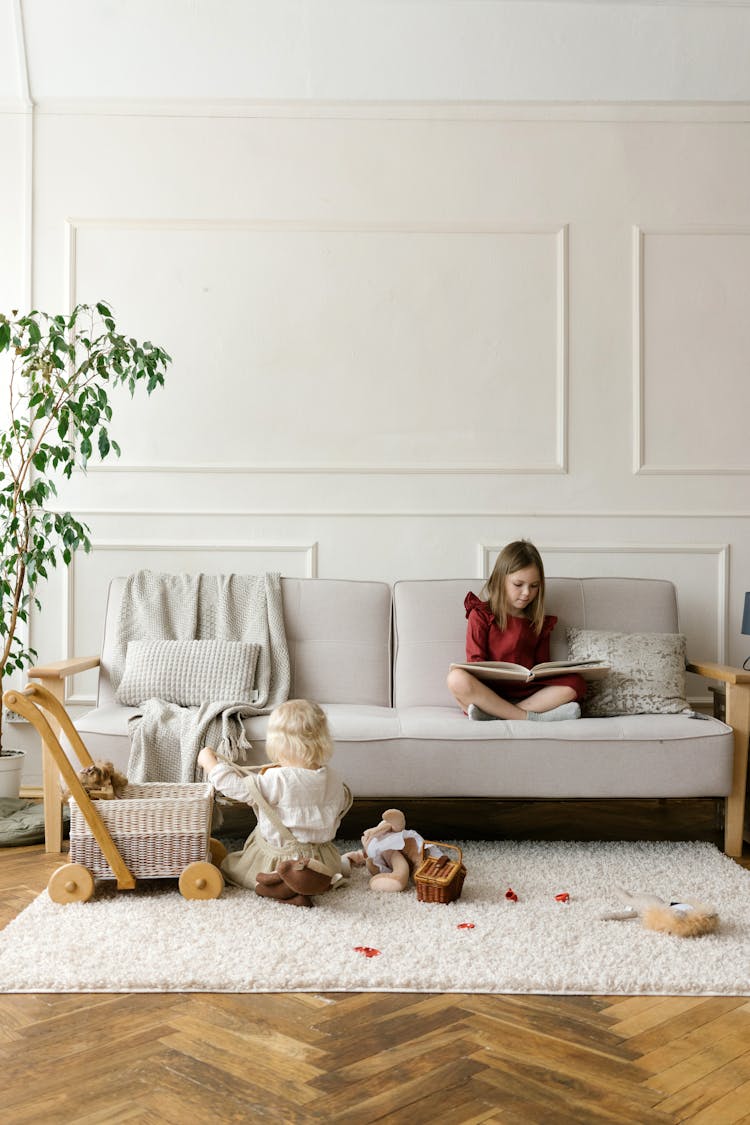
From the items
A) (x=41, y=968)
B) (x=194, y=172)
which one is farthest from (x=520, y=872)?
(x=194, y=172)

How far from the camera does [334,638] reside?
3615 mm

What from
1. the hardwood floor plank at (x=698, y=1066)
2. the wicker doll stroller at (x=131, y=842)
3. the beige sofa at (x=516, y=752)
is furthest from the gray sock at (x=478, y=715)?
the hardwood floor plank at (x=698, y=1066)

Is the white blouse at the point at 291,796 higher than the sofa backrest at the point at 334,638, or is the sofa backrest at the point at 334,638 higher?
the sofa backrest at the point at 334,638

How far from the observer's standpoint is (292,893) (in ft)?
8.34

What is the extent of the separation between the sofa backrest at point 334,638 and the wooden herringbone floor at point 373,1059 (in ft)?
5.31

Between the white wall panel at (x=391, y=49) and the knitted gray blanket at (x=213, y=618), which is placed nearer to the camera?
the knitted gray blanket at (x=213, y=618)

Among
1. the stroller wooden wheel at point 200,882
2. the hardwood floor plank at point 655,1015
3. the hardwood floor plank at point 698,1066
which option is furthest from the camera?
the stroller wooden wheel at point 200,882

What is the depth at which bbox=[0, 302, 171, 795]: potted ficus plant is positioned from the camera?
3.53 meters

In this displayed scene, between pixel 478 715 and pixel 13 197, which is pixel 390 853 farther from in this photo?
pixel 13 197

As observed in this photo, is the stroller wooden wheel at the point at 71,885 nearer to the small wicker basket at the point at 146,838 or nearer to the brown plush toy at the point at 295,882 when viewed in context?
the small wicker basket at the point at 146,838

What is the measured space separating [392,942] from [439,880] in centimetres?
30

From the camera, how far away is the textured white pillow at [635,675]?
3307mm

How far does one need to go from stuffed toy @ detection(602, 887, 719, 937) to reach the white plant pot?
2159mm

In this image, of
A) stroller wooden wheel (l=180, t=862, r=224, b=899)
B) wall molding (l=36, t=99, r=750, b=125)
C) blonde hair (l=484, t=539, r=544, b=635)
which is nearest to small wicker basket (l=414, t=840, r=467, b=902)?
stroller wooden wheel (l=180, t=862, r=224, b=899)
